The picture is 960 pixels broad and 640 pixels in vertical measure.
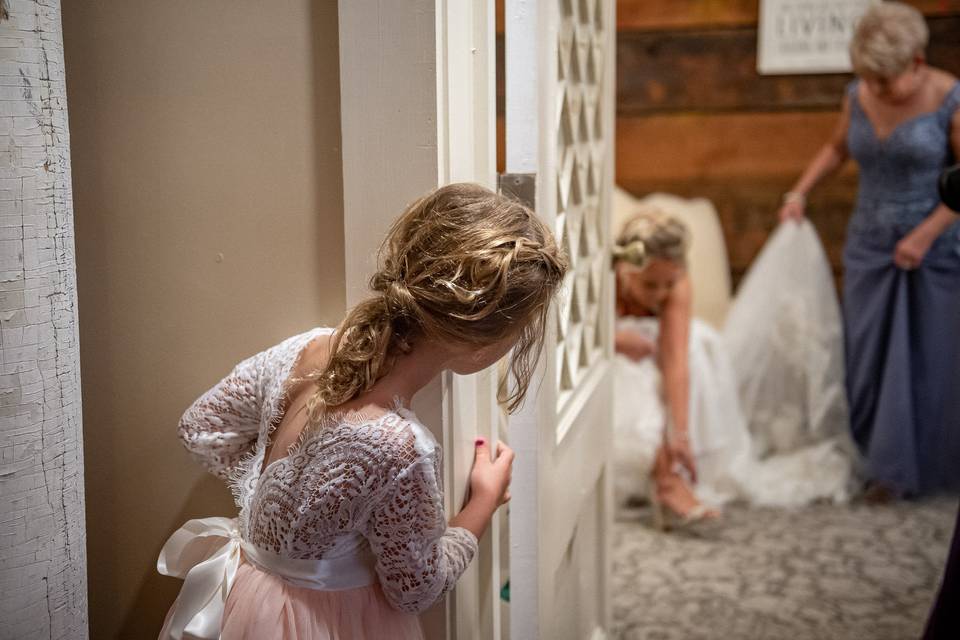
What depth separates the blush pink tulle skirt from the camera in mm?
988

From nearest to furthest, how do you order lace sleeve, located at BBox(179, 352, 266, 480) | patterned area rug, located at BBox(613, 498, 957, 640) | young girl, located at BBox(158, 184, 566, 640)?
young girl, located at BBox(158, 184, 566, 640) < lace sleeve, located at BBox(179, 352, 266, 480) < patterned area rug, located at BBox(613, 498, 957, 640)

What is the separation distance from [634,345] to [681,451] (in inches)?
15.2

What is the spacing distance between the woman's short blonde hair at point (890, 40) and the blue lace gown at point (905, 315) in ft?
0.64

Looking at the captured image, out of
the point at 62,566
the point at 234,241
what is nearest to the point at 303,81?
the point at 234,241

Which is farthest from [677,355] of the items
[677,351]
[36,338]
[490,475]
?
[36,338]

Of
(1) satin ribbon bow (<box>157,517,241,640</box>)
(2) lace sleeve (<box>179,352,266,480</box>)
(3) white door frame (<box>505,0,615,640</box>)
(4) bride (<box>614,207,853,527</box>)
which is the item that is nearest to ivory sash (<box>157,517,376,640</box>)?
(1) satin ribbon bow (<box>157,517,241,640</box>)

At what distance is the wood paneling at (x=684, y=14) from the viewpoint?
3516 millimetres

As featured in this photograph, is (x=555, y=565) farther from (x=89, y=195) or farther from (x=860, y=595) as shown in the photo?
(x=860, y=595)

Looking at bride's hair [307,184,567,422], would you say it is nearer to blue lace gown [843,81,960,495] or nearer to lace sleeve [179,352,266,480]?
lace sleeve [179,352,266,480]

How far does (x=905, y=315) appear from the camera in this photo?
10.0 ft

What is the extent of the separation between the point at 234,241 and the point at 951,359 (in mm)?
2724

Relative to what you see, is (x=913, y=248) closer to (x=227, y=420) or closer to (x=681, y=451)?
(x=681, y=451)

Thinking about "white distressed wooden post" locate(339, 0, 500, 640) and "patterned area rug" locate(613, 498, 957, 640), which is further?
"patterned area rug" locate(613, 498, 957, 640)

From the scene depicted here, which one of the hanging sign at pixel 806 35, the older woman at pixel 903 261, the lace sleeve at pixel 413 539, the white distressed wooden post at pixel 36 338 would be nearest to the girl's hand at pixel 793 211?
the older woman at pixel 903 261
